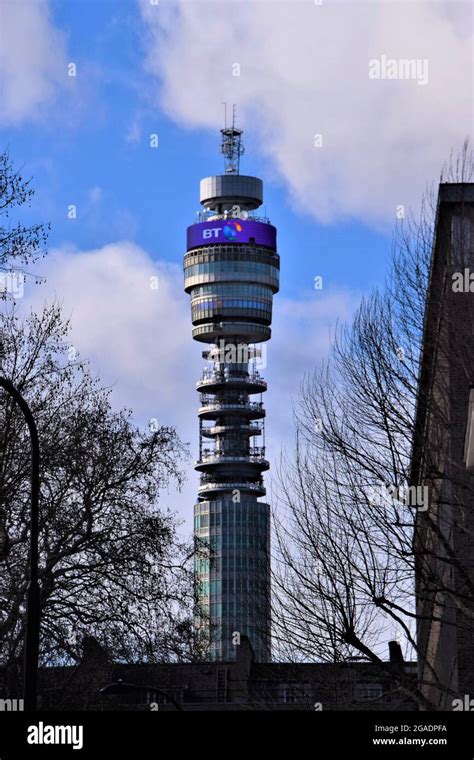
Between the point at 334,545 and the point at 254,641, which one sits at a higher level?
the point at 254,641

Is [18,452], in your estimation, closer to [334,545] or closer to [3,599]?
[3,599]

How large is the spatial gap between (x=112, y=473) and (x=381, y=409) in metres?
10.6

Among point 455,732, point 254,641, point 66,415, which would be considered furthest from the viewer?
point 254,641

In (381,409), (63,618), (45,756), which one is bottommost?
(45,756)

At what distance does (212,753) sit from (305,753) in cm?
89

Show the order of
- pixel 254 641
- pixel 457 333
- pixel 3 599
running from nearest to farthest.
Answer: pixel 457 333, pixel 3 599, pixel 254 641

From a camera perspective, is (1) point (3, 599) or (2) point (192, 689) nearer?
(1) point (3, 599)

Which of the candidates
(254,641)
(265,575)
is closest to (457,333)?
(265,575)

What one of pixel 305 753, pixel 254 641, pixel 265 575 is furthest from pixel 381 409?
pixel 254 641

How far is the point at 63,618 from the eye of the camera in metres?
32.8

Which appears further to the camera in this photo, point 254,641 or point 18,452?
point 254,641

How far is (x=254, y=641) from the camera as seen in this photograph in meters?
170

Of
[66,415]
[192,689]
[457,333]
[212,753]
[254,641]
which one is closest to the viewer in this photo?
[212,753]

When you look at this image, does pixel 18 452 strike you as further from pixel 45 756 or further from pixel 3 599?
pixel 45 756
